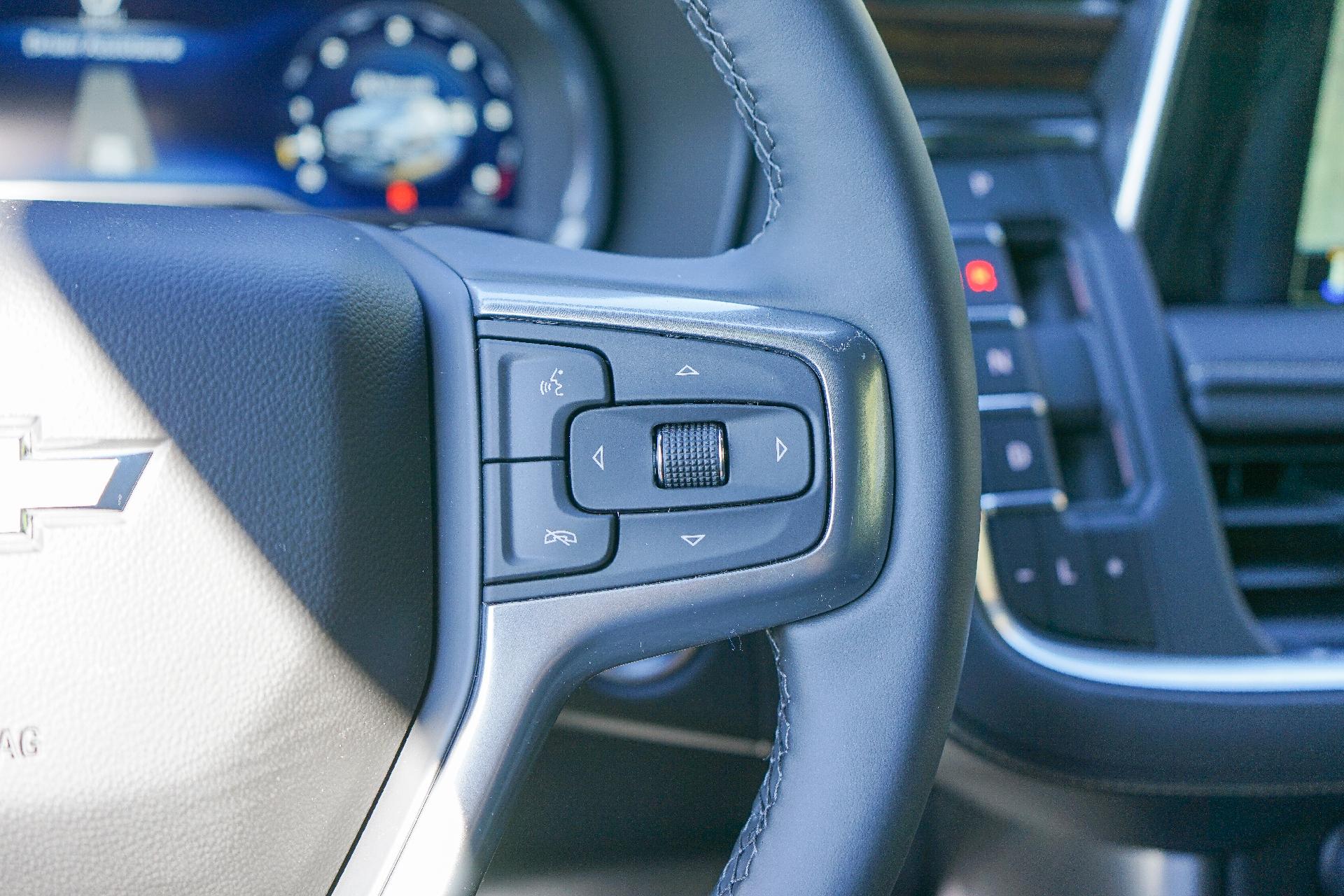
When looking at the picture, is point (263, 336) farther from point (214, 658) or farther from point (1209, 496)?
point (1209, 496)

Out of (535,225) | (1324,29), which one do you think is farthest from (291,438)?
(1324,29)

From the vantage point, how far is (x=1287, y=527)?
4.13 ft

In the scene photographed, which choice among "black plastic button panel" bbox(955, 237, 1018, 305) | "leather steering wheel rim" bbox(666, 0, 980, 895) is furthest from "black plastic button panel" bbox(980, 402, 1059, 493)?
"leather steering wheel rim" bbox(666, 0, 980, 895)

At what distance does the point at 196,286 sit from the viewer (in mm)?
596

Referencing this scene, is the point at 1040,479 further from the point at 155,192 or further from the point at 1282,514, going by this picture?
the point at 155,192

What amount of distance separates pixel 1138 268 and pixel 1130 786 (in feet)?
1.62

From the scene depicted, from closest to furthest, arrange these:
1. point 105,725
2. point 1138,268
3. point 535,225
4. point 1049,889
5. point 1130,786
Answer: point 105,725 → point 1130,786 → point 1049,889 → point 1138,268 → point 535,225

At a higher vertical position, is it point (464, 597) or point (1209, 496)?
point (464, 597)

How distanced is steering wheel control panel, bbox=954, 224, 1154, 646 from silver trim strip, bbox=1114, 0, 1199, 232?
0.18 metres

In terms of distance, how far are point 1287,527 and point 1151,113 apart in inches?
16.5

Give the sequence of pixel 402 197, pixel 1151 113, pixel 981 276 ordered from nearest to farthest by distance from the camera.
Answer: pixel 981 276 → pixel 1151 113 → pixel 402 197

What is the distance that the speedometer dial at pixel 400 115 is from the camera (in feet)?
4.95

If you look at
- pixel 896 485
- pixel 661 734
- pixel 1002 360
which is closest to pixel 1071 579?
pixel 1002 360

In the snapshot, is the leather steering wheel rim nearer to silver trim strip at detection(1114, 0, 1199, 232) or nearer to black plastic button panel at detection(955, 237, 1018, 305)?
black plastic button panel at detection(955, 237, 1018, 305)
